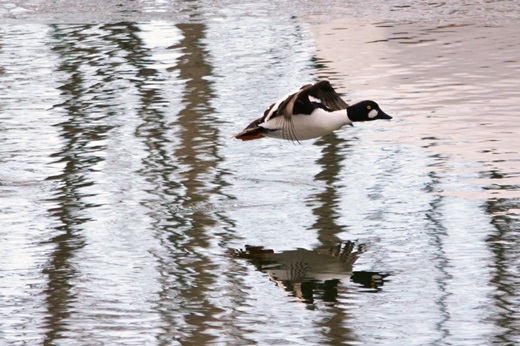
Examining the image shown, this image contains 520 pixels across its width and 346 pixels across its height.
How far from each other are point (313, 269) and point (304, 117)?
59.1 inches

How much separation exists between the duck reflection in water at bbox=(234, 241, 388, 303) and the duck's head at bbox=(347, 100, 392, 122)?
1.18 m

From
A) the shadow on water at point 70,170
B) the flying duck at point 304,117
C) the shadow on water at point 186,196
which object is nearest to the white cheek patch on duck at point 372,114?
the flying duck at point 304,117

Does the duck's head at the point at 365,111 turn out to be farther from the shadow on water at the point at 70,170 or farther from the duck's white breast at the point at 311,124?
the shadow on water at the point at 70,170

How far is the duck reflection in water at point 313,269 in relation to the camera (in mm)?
6164

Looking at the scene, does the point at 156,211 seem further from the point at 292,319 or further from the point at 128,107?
the point at 128,107

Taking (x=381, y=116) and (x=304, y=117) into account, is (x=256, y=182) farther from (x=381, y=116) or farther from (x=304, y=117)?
(x=381, y=116)

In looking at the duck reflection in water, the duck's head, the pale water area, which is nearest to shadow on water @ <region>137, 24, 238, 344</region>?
the pale water area

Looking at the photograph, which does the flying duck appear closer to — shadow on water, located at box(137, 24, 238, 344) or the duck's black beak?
the duck's black beak

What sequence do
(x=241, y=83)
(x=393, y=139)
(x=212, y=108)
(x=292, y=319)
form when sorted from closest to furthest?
(x=292, y=319)
(x=393, y=139)
(x=212, y=108)
(x=241, y=83)

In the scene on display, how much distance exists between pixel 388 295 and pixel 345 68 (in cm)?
502

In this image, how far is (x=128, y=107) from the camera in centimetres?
997

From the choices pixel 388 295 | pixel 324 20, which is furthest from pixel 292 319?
pixel 324 20

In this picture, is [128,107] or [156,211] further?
[128,107]

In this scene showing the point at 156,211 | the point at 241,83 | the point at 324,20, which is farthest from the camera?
the point at 324,20
